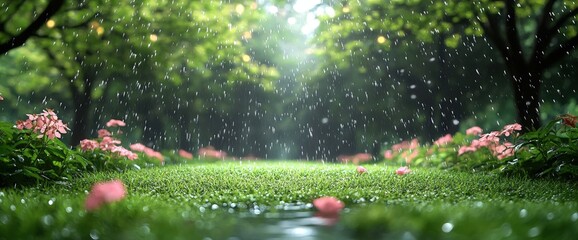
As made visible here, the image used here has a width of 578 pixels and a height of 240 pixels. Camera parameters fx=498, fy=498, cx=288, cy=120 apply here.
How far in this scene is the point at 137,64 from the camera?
40.6 feet

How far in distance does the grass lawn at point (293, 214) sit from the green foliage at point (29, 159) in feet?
1.10

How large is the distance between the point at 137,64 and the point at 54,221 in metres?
10.3

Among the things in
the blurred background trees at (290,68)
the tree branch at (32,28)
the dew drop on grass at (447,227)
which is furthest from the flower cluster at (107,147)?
the dew drop on grass at (447,227)

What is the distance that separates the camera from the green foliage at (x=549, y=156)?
5195 mm

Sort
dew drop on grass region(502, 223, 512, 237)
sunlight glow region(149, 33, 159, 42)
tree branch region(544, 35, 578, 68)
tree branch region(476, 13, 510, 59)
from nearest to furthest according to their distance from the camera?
dew drop on grass region(502, 223, 512, 237) < tree branch region(544, 35, 578, 68) < tree branch region(476, 13, 510, 59) < sunlight glow region(149, 33, 159, 42)

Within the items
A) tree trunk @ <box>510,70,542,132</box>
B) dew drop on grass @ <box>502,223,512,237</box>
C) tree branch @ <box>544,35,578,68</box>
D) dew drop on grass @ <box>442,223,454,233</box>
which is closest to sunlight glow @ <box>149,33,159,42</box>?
tree trunk @ <box>510,70,542,132</box>

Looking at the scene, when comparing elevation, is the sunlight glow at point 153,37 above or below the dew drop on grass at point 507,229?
above

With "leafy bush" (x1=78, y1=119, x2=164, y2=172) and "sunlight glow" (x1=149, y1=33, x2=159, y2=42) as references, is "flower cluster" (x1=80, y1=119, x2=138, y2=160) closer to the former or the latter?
"leafy bush" (x1=78, y1=119, x2=164, y2=172)

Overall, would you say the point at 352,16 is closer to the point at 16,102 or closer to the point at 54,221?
the point at 54,221

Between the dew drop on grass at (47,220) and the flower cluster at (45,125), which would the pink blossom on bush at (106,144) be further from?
the dew drop on grass at (47,220)

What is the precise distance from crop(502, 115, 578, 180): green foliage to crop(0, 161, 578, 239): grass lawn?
0.36 m

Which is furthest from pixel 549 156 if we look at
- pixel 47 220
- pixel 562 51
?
pixel 47 220

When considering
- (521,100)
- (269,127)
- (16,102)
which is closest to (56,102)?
(16,102)

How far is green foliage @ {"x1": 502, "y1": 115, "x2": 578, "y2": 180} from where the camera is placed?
5195 mm
